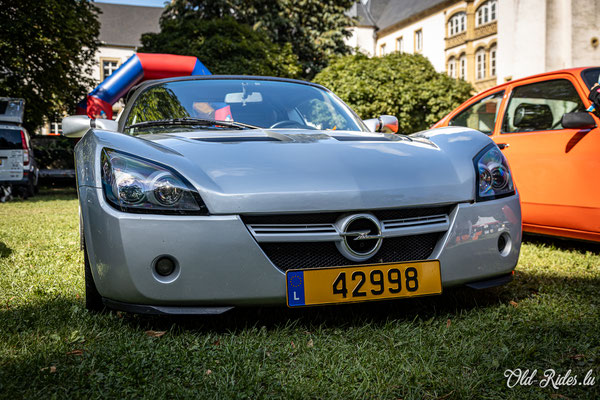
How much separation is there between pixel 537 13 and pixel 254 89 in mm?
27469

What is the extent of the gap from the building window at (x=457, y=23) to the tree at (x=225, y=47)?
65.3 feet

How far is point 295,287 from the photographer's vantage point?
2.17 m

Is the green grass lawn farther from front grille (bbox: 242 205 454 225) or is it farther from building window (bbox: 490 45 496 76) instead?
building window (bbox: 490 45 496 76)

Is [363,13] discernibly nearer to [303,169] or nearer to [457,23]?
[457,23]

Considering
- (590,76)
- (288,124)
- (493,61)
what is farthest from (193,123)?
(493,61)

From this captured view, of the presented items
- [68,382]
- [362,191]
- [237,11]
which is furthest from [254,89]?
[237,11]

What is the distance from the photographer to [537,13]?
26656 millimetres

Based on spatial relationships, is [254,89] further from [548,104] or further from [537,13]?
[537,13]

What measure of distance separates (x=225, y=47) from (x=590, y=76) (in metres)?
18.0

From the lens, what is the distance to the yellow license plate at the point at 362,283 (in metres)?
2.17

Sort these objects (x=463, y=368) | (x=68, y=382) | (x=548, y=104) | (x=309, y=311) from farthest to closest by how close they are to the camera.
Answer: (x=548, y=104) < (x=309, y=311) < (x=463, y=368) < (x=68, y=382)

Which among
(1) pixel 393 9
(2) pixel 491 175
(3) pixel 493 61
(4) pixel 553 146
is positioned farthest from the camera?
(1) pixel 393 9

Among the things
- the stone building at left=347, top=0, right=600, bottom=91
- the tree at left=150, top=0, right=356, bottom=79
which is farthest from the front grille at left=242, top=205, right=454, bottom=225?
the stone building at left=347, top=0, right=600, bottom=91

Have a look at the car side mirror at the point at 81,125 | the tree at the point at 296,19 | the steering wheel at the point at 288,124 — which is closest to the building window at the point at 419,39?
the tree at the point at 296,19
